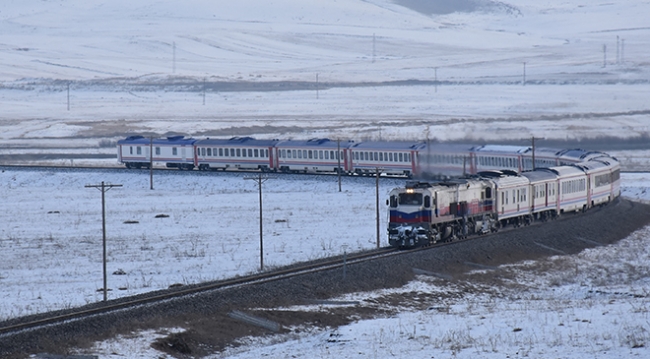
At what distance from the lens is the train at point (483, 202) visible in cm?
4184

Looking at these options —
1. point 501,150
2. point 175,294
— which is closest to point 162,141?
point 501,150

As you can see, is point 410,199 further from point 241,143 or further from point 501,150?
point 241,143

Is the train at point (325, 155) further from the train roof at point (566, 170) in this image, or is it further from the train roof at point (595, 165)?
the train roof at point (566, 170)

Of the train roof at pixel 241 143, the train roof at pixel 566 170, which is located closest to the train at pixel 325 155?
the train roof at pixel 241 143

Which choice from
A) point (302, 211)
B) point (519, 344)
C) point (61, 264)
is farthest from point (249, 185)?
point (519, 344)

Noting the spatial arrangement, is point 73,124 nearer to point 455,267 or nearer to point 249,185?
point 249,185

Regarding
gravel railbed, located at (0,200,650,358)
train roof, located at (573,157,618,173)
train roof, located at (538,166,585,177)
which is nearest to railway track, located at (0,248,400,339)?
gravel railbed, located at (0,200,650,358)

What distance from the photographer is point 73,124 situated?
474 feet

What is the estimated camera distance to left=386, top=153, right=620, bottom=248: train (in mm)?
41844

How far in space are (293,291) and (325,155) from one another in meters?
49.7

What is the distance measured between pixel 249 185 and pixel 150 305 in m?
50.3

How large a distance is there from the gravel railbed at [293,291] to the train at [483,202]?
844 millimetres

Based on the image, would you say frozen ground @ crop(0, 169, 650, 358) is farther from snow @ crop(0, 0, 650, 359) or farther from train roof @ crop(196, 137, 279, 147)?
train roof @ crop(196, 137, 279, 147)

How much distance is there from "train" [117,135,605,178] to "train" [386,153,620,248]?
8460 mm
